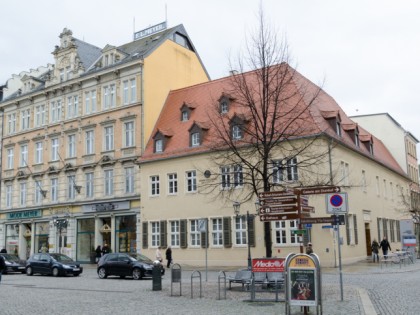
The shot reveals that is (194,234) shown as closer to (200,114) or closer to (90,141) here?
(200,114)

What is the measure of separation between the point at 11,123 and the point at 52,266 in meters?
25.4

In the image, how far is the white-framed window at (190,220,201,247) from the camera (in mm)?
35562

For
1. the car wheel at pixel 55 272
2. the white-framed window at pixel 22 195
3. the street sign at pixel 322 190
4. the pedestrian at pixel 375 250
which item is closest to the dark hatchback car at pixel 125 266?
the car wheel at pixel 55 272

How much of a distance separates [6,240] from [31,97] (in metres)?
13.7

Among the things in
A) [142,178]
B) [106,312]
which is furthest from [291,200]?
[142,178]

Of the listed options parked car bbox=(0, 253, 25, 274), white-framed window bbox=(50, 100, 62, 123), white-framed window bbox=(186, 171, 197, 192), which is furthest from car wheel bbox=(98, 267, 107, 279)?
white-framed window bbox=(50, 100, 62, 123)

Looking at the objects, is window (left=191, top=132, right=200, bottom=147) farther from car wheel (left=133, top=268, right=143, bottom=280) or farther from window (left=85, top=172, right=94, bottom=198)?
car wheel (left=133, top=268, right=143, bottom=280)

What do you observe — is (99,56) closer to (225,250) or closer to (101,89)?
(101,89)

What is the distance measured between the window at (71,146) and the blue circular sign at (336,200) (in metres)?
32.9

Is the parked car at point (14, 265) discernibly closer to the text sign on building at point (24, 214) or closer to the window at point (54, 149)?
the text sign on building at point (24, 214)

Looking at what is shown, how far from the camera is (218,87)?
132 feet

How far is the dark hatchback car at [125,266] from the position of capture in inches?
1024

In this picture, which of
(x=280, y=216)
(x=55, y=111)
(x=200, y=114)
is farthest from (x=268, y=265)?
(x=55, y=111)

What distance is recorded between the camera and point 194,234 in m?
35.8
